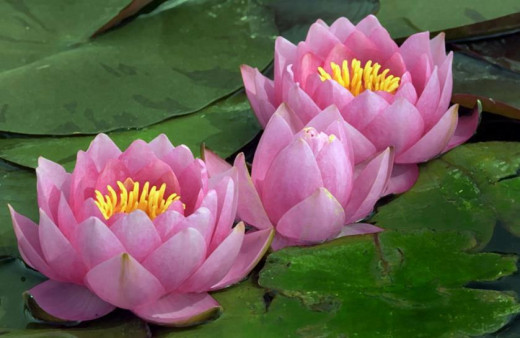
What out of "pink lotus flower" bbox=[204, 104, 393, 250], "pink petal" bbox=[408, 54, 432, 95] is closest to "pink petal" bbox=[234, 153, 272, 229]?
"pink lotus flower" bbox=[204, 104, 393, 250]

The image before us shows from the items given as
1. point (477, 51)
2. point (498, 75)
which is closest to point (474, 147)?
point (498, 75)

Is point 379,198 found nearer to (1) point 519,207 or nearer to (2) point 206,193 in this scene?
(1) point 519,207

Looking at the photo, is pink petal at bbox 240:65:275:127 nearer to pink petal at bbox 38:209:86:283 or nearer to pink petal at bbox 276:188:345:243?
pink petal at bbox 276:188:345:243

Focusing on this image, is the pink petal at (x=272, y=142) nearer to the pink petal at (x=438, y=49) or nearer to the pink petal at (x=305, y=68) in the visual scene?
the pink petal at (x=305, y=68)

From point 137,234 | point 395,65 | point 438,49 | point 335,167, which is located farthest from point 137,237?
point 438,49

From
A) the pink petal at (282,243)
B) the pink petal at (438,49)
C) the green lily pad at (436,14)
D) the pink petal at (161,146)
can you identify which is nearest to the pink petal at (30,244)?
the pink petal at (161,146)

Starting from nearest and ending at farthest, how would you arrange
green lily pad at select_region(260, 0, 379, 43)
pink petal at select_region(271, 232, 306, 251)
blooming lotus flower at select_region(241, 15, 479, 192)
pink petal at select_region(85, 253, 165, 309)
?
pink petal at select_region(85, 253, 165, 309) → pink petal at select_region(271, 232, 306, 251) → blooming lotus flower at select_region(241, 15, 479, 192) → green lily pad at select_region(260, 0, 379, 43)
